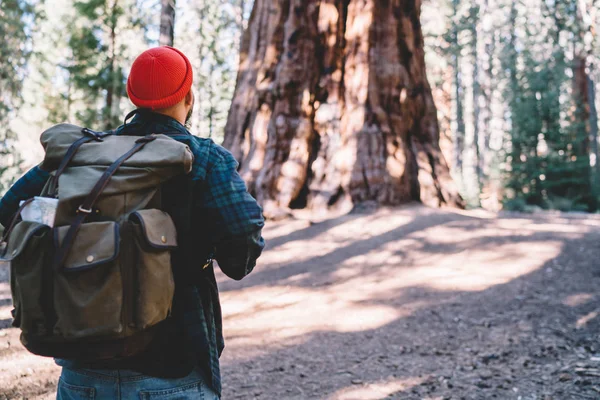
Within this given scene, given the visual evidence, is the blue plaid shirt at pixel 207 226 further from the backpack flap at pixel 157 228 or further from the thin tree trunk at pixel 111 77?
the thin tree trunk at pixel 111 77

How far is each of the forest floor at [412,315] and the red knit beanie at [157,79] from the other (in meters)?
2.62

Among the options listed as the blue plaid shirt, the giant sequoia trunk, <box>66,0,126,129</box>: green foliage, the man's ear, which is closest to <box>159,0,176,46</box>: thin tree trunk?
the giant sequoia trunk

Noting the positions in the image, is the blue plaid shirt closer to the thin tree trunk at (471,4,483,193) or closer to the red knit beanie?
the red knit beanie

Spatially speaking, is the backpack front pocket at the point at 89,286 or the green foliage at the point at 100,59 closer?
the backpack front pocket at the point at 89,286

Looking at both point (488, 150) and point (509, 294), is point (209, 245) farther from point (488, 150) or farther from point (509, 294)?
point (488, 150)

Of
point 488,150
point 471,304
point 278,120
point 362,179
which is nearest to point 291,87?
point 278,120

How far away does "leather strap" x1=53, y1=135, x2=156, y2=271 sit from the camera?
1372 mm

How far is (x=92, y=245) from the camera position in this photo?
139 cm

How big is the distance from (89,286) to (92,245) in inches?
4.3

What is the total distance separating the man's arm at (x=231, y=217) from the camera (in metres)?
1.62

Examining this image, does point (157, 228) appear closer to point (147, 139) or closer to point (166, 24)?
point (147, 139)

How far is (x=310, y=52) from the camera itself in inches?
399

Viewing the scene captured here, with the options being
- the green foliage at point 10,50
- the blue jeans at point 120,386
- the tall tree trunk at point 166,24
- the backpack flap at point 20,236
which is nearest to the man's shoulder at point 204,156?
the backpack flap at point 20,236

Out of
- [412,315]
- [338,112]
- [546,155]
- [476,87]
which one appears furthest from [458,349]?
[476,87]
